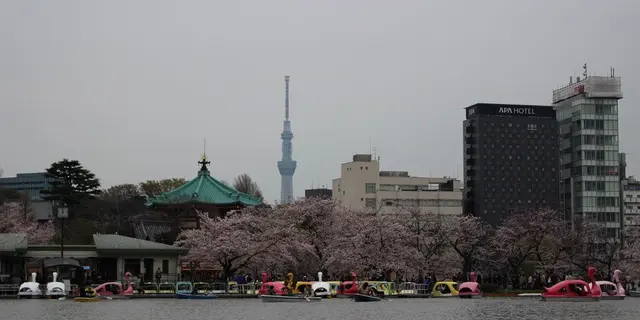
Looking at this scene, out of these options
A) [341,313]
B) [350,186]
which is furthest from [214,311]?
[350,186]

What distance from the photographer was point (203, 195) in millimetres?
104688

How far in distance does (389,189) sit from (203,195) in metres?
63.9

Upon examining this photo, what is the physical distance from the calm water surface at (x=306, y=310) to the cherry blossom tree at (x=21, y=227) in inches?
1552

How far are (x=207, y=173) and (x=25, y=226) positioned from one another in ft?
70.0

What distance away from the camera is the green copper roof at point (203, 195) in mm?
102875

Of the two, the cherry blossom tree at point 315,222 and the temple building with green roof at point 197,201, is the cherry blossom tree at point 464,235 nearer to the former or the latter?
the cherry blossom tree at point 315,222

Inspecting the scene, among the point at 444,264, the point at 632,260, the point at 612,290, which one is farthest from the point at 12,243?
the point at 632,260

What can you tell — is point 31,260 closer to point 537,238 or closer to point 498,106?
point 537,238

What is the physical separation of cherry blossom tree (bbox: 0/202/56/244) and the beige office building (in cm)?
5896

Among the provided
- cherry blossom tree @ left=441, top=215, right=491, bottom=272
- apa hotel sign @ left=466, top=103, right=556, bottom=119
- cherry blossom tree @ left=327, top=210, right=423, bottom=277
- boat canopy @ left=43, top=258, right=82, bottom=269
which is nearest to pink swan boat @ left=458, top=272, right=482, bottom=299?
cherry blossom tree @ left=327, top=210, right=423, bottom=277

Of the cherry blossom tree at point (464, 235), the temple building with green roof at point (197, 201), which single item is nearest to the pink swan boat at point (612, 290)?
the cherry blossom tree at point (464, 235)

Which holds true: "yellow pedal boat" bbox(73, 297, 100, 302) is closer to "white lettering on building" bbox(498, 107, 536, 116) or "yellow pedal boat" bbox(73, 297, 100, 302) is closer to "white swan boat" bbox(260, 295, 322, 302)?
"white swan boat" bbox(260, 295, 322, 302)

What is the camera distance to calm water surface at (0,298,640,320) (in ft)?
159

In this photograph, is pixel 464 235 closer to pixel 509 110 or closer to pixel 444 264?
pixel 444 264
